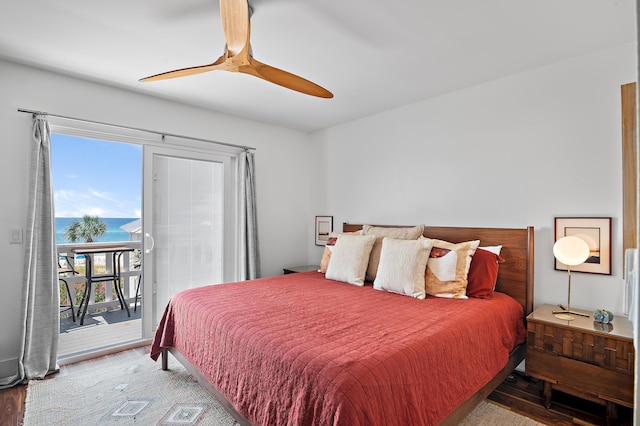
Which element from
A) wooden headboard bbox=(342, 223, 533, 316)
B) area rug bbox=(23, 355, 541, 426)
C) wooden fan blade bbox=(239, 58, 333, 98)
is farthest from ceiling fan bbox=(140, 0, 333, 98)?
area rug bbox=(23, 355, 541, 426)

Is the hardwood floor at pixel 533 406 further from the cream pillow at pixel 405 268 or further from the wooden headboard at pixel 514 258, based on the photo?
the cream pillow at pixel 405 268

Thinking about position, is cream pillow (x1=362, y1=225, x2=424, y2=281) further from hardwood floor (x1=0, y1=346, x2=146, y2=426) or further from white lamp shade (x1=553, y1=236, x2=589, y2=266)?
hardwood floor (x1=0, y1=346, x2=146, y2=426)

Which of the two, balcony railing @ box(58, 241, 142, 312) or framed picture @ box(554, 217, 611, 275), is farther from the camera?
balcony railing @ box(58, 241, 142, 312)

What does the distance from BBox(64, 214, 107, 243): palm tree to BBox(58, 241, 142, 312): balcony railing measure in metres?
1.08

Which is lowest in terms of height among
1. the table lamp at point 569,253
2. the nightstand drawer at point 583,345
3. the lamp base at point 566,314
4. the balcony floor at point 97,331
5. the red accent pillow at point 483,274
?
the balcony floor at point 97,331

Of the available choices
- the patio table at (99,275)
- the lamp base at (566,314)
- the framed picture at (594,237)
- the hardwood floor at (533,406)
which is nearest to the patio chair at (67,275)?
the patio table at (99,275)

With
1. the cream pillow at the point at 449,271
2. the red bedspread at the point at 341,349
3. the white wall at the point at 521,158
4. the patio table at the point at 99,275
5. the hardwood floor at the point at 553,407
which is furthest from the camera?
the patio table at the point at 99,275

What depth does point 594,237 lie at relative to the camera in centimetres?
236

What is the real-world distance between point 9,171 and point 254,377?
108 inches

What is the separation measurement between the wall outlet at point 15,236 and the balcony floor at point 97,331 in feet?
3.73

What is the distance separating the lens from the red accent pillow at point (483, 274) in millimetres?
2516

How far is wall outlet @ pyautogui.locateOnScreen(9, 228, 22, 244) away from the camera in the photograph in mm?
2641

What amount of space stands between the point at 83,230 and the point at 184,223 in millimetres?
3592

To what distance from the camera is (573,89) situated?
2506 millimetres
